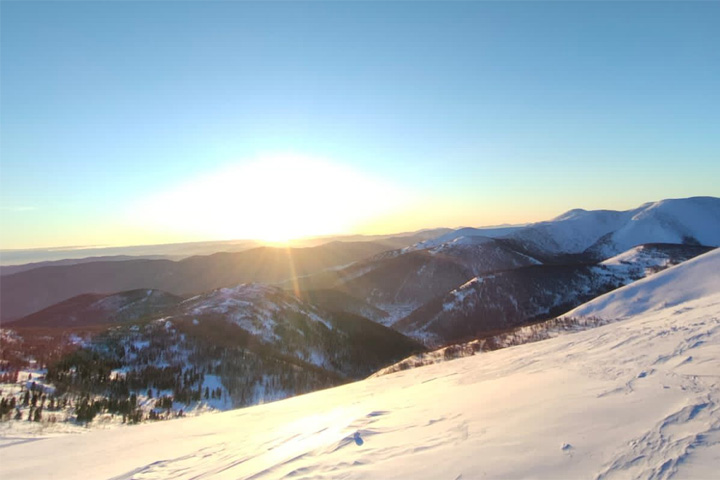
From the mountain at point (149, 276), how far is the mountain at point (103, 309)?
289 feet

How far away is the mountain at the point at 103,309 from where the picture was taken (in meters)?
53.9

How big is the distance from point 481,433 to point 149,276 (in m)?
197

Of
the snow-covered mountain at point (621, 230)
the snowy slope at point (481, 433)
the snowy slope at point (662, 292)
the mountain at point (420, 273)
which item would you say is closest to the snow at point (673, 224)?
the snow-covered mountain at point (621, 230)

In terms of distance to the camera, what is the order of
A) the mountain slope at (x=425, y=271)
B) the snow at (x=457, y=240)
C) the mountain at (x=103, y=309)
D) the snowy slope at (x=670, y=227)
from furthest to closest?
the snowy slope at (x=670, y=227)
the snow at (x=457, y=240)
the mountain slope at (x=425, y=271)
the mountain at (x=103, y=309)

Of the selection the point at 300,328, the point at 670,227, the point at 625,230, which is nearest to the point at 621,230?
the point at 625,230

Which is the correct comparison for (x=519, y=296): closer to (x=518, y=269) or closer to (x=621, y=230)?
(x=518, y=269)

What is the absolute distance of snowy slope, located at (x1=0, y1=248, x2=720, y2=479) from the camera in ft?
17.1

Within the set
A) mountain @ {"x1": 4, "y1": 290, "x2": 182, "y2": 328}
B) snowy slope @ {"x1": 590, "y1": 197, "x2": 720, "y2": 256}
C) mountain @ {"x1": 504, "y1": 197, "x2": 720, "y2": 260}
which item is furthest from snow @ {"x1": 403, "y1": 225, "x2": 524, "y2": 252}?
mountain @ {"x1": 4, "y1": 290, "x2": 182, "y2": 328}

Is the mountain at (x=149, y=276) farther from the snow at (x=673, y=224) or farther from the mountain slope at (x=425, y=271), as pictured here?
the snow at (x=673, y=224)

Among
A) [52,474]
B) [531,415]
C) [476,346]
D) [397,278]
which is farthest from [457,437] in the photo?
[397,278]

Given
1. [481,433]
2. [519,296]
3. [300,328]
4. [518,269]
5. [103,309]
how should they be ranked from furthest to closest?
[518,269], [519,296], [103,309], [300,328], [481,433]

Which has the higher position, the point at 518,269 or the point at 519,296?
the point at 518,269

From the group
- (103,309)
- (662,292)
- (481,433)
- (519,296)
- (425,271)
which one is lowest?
(519,296)

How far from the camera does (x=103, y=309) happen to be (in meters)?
57.2
